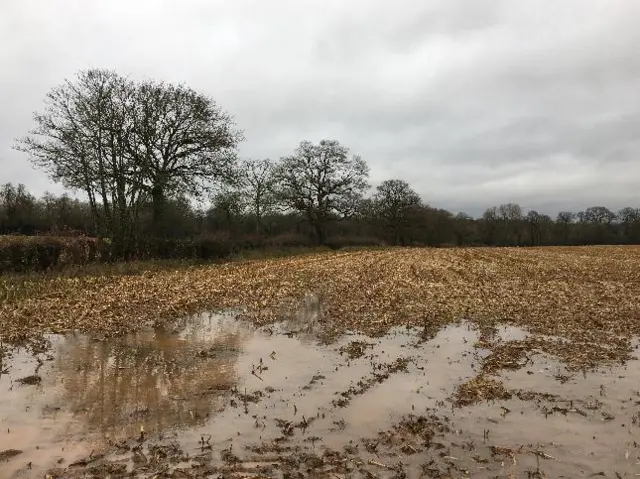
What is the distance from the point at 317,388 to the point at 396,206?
201ft

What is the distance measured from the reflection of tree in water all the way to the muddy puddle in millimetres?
29

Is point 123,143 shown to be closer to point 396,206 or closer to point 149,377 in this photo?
point 149,377

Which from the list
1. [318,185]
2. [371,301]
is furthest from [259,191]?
[371,301]

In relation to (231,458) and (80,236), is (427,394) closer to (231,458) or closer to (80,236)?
(231,458)

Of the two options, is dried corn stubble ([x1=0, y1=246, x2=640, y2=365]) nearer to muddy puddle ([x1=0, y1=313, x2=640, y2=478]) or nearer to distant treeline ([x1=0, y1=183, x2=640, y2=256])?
muddy puddle ([x1=0, y1=313, x2=640, y2=478])

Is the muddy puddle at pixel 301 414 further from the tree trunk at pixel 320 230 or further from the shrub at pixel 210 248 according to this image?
the tree trunk at pixel 320 230

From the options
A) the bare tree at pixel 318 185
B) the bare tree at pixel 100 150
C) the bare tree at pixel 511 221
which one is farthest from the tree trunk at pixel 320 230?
the bare tree at pixel 511 221

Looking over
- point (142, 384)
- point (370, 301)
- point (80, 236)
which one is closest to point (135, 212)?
point (80, 236)

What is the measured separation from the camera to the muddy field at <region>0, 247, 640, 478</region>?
502 centimetres

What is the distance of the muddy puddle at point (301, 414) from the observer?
4910 millimetres

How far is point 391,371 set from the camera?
26.3 feet

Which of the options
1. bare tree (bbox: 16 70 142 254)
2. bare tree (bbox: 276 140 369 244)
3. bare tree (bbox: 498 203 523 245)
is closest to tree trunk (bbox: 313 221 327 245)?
bare tree (bbox: 276 140 369 244)

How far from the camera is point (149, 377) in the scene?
757 centimetres

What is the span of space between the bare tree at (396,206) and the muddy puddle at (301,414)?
191ft
